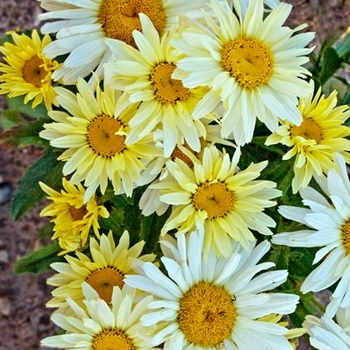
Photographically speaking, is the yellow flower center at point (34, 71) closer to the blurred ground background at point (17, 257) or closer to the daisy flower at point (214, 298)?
the daisy flower at point (214, 298)

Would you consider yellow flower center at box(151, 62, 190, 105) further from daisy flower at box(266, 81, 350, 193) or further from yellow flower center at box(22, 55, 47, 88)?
yellow flower center at box(22, 55, 47, 88)

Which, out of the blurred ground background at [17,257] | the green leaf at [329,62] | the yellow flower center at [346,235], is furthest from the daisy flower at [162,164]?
the blurred ground background at [17,257]

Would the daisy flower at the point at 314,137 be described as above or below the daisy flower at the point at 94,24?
below

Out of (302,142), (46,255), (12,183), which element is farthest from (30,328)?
(302,142)

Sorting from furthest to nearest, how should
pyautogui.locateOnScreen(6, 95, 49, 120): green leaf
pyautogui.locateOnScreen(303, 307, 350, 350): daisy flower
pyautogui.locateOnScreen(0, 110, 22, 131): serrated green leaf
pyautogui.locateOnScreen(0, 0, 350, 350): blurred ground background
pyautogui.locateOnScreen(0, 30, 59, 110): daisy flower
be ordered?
pyautogui.locateOnScreen(0, 0, 350, 350): blurred ground background < pyautogui.locateOnScreen(0, 110, 22, 131): serrated green leaf < pyautogui.locateOnScreen(6, 95, 49, 120): green leaf < pyautogui.locateOnScreen(0, 30, 59, 110): daisy flower < pyautogui.locateOnScreen(303, 307, 350, 350): daisy flower

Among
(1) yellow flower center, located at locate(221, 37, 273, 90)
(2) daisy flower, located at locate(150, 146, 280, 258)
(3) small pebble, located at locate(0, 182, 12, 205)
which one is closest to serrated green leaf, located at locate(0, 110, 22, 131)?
(3) small pebble, located at locate(0, 182, 12, 205)

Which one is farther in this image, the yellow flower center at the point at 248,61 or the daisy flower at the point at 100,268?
the daisy flower at the point at 100,268

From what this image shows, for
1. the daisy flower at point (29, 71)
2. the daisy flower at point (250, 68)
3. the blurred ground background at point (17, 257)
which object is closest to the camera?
the daisy flower at point (250, 68)
